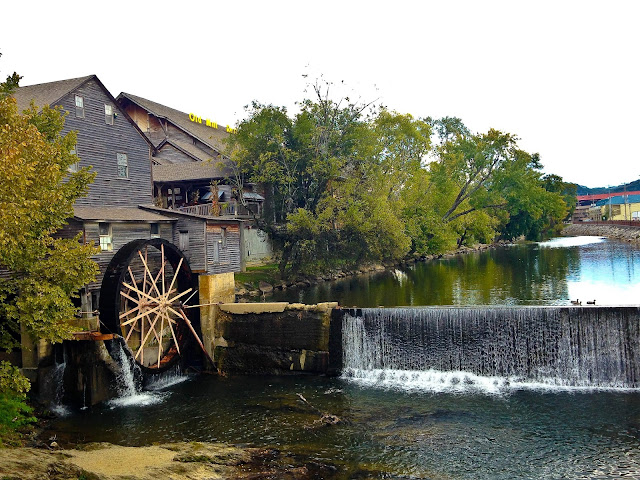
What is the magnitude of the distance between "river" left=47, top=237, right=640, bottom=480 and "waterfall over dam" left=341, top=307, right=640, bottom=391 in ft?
0.53

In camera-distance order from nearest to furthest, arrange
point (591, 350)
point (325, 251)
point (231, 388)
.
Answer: point (591, 350), point (231, 388), point (325, 251)

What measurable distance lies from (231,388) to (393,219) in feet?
76.8

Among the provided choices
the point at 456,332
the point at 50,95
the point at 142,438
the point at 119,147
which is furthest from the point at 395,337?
the point at 50,95

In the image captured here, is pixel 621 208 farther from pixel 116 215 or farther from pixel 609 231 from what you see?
pixel 116 215

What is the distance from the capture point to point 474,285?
36.9 metres

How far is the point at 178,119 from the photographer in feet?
163

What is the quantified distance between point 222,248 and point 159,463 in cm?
1489

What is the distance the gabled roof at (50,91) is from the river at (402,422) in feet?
42.2

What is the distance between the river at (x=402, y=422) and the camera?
13.4 metres

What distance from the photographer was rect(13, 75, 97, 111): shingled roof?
23.9 meters

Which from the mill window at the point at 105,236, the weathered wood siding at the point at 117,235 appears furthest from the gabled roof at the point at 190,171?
the mill window at the point at 105,236

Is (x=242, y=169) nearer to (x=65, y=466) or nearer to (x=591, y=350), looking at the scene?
(x=591, y=350)

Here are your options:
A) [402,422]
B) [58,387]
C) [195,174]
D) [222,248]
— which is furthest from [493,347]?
[195,174]

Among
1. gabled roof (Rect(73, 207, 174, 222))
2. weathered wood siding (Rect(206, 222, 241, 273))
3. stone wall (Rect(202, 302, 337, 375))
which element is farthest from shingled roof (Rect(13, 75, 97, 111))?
stone wall (Rect(202, 302, 337, 375))
